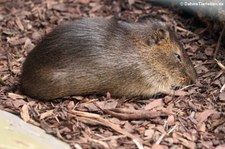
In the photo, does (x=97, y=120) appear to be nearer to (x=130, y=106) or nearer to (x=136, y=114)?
(x=136, y=114)

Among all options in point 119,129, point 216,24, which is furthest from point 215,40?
point 119,129

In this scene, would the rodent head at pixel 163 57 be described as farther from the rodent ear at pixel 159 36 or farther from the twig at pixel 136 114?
the twig at pixel 136 114

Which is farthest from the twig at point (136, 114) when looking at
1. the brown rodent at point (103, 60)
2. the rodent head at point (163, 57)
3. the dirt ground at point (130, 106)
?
the rodent head at point (163, 57)

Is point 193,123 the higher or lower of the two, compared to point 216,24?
lower

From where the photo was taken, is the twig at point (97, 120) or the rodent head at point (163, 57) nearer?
the twig at point (97, 120)

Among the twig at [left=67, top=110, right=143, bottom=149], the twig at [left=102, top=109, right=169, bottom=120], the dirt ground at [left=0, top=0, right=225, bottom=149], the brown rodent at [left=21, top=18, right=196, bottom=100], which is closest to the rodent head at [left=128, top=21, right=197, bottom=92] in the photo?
the brown rodent at [left=21, top=18, right=196, bottom=100]

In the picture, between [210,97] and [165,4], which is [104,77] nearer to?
[210,97]
